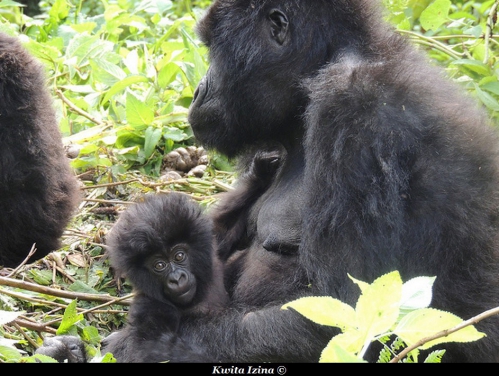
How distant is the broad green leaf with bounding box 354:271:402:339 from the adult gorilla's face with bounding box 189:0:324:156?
156 cm

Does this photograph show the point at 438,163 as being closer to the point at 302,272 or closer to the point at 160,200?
the point at 302,272

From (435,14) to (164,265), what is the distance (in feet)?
7.95

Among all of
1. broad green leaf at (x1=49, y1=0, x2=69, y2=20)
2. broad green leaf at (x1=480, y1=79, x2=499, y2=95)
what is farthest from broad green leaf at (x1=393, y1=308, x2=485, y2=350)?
broad green leaf at (x1=49, y1=0, x2=69, y2=20)

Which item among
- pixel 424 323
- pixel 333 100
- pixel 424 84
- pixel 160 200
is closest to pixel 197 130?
pixel 160 200

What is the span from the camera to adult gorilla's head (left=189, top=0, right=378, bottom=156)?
328 centimetres

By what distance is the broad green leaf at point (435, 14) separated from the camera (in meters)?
4.69

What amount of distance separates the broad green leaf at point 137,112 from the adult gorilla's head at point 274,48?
1376mm

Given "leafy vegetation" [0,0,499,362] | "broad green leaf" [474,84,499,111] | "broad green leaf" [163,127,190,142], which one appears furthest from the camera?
"broad green leaf" [163,127,190,142]

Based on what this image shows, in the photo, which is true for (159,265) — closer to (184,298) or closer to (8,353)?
(184,298)

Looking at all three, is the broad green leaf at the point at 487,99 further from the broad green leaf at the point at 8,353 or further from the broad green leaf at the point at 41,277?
the broad green leaf at the point at 8,353

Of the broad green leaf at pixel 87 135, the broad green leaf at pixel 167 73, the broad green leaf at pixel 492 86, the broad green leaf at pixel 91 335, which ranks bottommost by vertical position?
the broad green leaf at pixel 87 135

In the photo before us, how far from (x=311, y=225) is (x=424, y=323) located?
1.09m

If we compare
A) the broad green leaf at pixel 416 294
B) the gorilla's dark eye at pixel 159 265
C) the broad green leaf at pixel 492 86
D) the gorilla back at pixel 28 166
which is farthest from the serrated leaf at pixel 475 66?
the broad green leaf at pixel 416 294

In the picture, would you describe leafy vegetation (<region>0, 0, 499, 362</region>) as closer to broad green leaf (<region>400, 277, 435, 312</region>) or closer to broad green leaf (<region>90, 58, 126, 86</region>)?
broad green leaf (<region>90, 58, 126, 86</region>)
